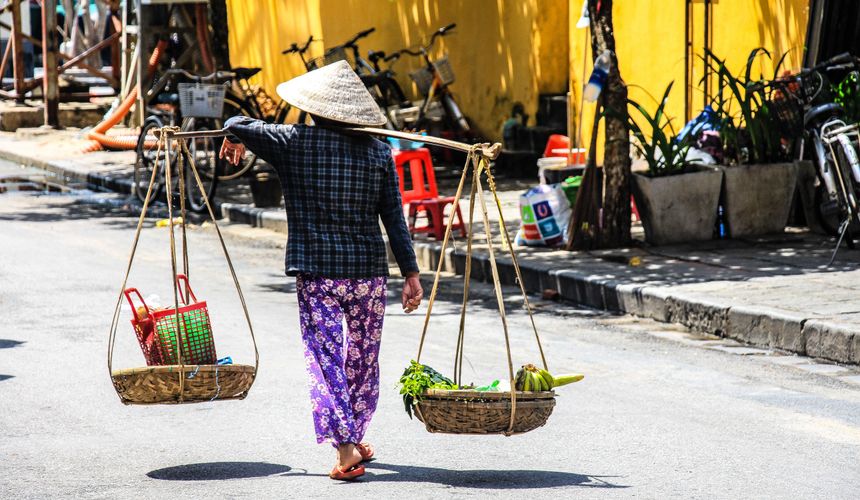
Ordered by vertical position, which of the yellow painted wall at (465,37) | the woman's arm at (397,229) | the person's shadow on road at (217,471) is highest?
the yellow painted wall at (465,37)

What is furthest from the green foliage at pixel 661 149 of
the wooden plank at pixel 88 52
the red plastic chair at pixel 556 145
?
the wooden plank at pixel 88 52

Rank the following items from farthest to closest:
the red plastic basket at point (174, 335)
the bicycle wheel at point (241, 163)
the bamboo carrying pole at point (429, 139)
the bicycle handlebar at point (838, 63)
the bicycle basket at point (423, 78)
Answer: the bicycle basket at point (423, 78)
the bicycle wheel at point (241, 163)
the bicycle handlebar at point (838, 63)
the red plastic basket at point (174, 335)
the bamboo carrying pole at point (429, 139)

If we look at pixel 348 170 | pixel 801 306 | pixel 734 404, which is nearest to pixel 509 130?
pixel 801 306

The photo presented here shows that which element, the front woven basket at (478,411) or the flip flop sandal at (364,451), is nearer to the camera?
the front woven basket at (478,411)

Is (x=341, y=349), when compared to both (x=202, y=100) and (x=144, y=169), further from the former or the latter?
(x=144, y=169)

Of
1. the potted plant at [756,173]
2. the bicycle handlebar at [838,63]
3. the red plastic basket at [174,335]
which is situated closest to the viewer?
the red plastic basket at [174,335]

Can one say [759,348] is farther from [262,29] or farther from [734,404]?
[262,29]

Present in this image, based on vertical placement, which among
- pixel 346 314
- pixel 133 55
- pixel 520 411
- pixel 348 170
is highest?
Answer: pixel 133 55

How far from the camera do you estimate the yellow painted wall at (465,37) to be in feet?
57.5

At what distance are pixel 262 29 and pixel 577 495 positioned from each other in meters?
19.7

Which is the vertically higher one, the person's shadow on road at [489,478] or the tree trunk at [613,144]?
the tree trunk at [613,144]

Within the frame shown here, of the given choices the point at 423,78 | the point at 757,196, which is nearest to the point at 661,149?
the point at 757,196

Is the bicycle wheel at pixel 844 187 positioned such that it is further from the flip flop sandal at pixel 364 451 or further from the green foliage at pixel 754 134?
the flip flop sandal at pixel 364 451

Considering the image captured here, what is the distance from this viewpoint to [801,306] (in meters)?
8.44
